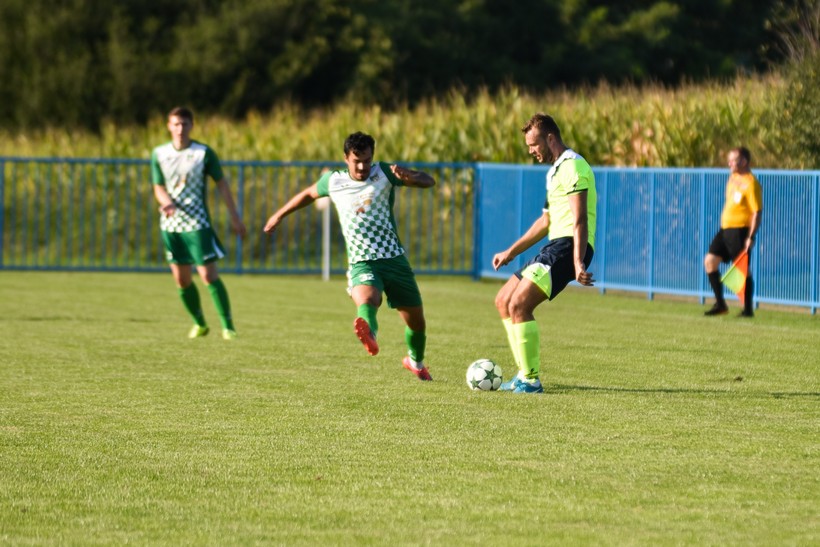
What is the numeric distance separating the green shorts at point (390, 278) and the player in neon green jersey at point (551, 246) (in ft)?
2.44

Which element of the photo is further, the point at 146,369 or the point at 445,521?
the point at 146,369

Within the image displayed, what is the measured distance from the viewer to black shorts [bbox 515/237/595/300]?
405 inches

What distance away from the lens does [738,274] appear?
16.9 metres

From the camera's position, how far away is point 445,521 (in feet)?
21.1

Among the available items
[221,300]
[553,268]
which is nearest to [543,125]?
[553,268]

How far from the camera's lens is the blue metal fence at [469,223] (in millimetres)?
18281

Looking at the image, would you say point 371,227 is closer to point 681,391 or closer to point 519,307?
point 519,307

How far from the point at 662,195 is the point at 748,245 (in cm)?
404

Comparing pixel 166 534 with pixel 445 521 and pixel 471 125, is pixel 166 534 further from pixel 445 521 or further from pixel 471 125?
pixel 471 125

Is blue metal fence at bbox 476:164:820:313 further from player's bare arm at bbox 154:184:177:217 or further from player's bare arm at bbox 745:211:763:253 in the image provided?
player's bare arm at bbox 154:184:177:217

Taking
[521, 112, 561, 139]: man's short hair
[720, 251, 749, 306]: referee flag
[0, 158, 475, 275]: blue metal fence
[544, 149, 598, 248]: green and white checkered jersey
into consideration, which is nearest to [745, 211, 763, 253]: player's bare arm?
[720, 251, 749, 306]: referee flag

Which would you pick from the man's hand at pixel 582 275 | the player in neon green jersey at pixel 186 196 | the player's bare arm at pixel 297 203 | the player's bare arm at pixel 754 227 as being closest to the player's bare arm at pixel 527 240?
the man's hand at pixel 582 275

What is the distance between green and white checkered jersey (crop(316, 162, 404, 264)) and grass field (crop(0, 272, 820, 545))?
3.17 feet

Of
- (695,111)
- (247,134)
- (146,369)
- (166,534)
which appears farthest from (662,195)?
(166,534)
